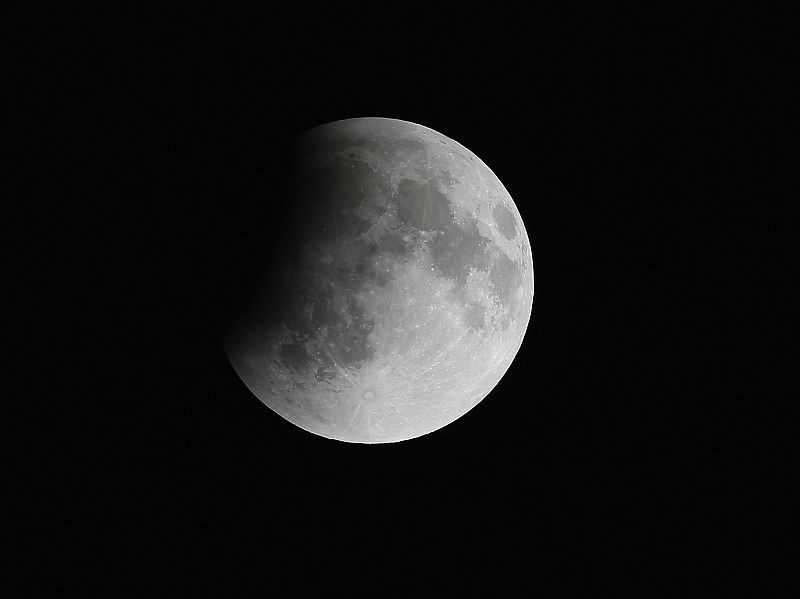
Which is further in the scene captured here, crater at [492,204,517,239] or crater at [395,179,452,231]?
crater at [492,204,517,239]

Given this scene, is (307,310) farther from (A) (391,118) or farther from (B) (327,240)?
(A) (391,118)

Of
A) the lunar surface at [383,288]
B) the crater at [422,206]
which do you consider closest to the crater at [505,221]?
the lunar surface at [383,288]

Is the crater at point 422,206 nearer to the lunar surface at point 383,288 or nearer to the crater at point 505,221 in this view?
the lunar surface at point 383,288

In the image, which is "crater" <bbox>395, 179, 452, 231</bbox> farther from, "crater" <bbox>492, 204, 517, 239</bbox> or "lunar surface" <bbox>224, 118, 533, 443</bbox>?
"crater" <bbox>492, 204, 517, 239</bbox>

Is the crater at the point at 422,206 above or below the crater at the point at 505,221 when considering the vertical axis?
below

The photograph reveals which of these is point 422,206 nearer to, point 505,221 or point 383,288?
point 383,288

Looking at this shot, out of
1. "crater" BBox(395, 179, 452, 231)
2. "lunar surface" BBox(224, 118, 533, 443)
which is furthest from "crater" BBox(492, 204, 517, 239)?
"crater" BBox(395, 179, 452, 231)

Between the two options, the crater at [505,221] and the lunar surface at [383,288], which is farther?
the crater at [505,221]

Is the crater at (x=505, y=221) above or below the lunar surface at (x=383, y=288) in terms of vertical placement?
above

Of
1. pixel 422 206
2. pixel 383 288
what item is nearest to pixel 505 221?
pixel 422 206
